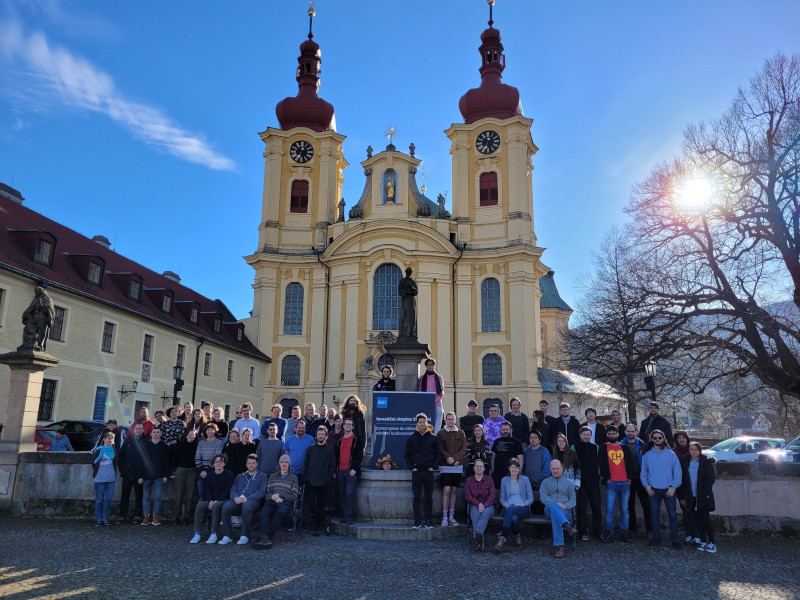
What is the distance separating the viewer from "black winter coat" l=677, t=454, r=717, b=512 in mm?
8773

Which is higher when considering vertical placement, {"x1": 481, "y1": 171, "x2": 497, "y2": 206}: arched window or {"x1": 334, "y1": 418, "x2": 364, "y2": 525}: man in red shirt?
{"x1": 481, "y1": 171, "x2": 497, "y2": 206}: arched window

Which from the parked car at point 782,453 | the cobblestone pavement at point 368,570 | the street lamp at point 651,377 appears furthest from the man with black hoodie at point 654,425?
the parked car at point 782,453

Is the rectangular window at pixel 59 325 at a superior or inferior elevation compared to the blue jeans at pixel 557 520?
superior

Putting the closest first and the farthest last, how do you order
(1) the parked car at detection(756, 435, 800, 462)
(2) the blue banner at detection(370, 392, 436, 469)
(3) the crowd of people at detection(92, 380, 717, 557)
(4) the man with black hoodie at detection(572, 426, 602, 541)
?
(3) the crowd of people at detection(92, 380, 717, 557) → (4) the man with black hoodie at detection(572, 426, 602, 541) → (2) the blue banner at detection(370, 392, 436, 469) → (1) the parked car at detection(756, 435, 800, 462)

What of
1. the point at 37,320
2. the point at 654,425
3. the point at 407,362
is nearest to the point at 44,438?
the point at 37,320

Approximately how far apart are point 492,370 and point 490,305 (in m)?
3.71

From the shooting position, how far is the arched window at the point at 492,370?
34812 millimetres

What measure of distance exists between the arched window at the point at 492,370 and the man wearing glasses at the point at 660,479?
2576cm

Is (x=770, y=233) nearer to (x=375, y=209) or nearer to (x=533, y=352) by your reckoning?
(x=533, y=352)

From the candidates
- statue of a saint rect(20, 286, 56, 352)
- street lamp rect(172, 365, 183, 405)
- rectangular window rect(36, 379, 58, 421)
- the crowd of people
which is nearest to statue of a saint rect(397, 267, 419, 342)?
the crowd of people

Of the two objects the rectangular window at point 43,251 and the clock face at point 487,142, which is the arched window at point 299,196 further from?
the rectangular window at point 43,251

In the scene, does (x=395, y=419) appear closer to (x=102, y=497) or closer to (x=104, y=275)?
(x=102, y=497)

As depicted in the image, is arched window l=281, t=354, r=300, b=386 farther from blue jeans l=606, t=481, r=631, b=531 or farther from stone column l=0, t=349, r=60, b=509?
blue jeans l=606, t=481, r=631, b=531

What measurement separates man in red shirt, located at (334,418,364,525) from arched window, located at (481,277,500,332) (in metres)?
26.6
